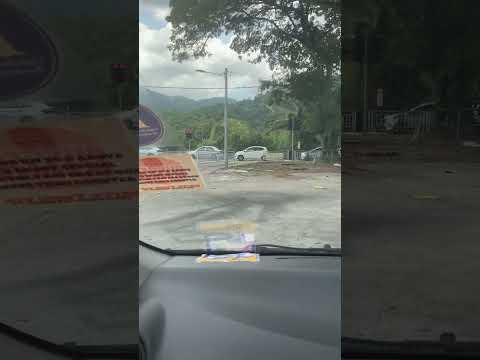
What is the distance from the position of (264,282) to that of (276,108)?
1170mm

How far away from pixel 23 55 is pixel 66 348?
1218 millimetres

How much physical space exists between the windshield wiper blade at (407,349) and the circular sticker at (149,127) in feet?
5.28

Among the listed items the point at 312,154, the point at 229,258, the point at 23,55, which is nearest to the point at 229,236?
the point at 229,258

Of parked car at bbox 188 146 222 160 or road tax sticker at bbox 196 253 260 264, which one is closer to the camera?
road tax sticker at bbox 196 253 260 264

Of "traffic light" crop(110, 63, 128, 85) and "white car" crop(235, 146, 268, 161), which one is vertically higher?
"traffic light" crop(110, 63, 128, 85)

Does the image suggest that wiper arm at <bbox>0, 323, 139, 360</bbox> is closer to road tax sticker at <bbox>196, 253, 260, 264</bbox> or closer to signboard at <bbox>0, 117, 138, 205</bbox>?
signboard at <bbox>0, 117, 138, 205</bbox>

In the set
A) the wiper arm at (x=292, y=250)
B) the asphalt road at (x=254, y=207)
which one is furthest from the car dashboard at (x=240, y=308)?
the asphalt road at (x=254, y=207)

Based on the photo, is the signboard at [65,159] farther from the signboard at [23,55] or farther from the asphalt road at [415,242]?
the asphalt road at [415,242]

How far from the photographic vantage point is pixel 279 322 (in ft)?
7.30

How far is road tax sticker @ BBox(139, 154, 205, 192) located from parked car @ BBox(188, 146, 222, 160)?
46 mm

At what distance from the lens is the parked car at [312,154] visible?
272 cm

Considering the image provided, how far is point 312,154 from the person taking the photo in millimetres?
2758

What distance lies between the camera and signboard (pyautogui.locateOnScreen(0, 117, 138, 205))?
5.59ft

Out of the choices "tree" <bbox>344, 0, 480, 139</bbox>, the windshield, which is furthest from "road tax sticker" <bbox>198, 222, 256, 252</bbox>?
"tree" <bbox>344, 0, 480, 139</bbox>
